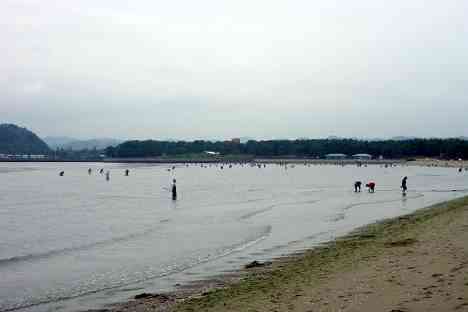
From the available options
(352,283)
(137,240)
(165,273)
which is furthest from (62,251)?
(352,283)

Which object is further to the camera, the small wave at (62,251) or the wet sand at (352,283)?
the small wave at (62,251)

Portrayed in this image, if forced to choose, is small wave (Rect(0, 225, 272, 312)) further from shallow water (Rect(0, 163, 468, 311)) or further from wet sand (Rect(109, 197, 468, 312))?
wet sand (Rect(109, 197, 468, 312))

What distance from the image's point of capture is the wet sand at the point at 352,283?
9.28 metres

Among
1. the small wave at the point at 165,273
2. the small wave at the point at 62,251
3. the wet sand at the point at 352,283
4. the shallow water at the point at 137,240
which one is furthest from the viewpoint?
the small wave at the point at 62,251

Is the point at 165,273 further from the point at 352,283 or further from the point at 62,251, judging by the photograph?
the point at 352,283

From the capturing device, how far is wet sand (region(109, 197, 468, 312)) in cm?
928

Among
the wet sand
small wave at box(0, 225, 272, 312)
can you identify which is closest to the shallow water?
small wave at box(0, 225, 272, 312)

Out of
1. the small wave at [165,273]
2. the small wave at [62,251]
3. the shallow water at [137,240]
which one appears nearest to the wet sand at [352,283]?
the shallow water at [137,240]

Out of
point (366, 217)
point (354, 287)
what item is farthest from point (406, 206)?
point (354, 287)

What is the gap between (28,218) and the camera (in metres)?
31.9

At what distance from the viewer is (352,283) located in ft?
36.8

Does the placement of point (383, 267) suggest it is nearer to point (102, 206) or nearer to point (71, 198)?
point (102, 206)

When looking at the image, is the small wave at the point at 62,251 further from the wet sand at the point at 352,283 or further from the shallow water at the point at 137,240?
the wet sand at the point at 352,283

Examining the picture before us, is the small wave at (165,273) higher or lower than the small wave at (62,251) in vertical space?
higher
